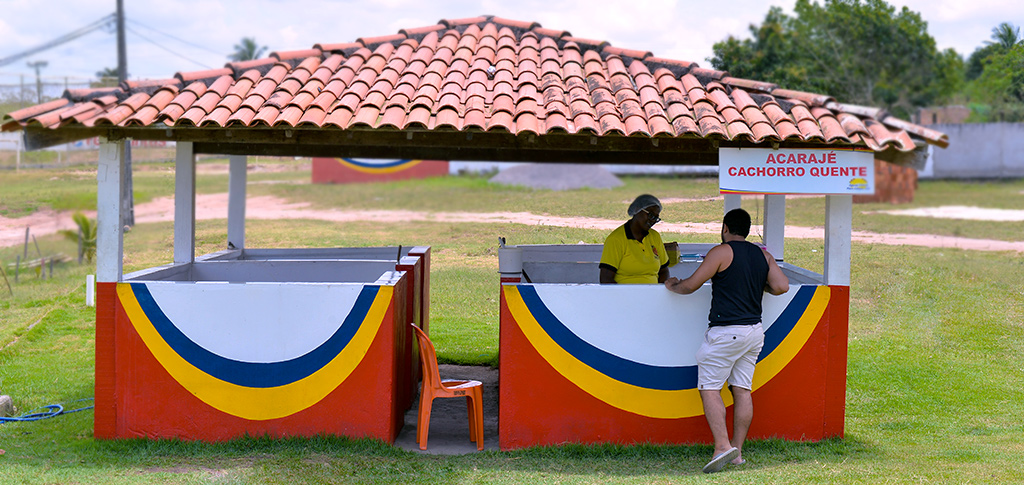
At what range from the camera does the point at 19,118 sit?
5.54 m

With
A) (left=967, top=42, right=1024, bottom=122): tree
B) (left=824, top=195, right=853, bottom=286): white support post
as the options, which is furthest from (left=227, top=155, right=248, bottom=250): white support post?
(left=967, top=42, right=1024, bottom=122): tree

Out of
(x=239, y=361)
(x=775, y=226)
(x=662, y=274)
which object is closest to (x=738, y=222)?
(x=662, y=274)

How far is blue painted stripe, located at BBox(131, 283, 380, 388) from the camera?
19.8 ft

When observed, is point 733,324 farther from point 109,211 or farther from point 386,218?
point 386,218

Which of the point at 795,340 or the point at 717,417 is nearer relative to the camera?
the point at 717,417

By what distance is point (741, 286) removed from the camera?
5730 mm

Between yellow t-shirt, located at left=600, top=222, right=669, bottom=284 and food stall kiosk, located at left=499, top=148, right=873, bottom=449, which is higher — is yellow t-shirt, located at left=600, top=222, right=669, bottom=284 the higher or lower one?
the higher one

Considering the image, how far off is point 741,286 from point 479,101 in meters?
2.27

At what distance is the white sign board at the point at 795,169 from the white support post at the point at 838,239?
356 mm

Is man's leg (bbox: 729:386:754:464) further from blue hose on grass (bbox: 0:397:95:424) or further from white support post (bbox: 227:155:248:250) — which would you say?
white support post (bbox: 227:155:248:250)

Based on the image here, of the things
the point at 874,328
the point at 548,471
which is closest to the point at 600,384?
the point at 548,471

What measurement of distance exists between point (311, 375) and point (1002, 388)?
767cm

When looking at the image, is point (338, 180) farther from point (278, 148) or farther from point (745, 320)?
point (745, 320)

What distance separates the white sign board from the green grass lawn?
1.85m
